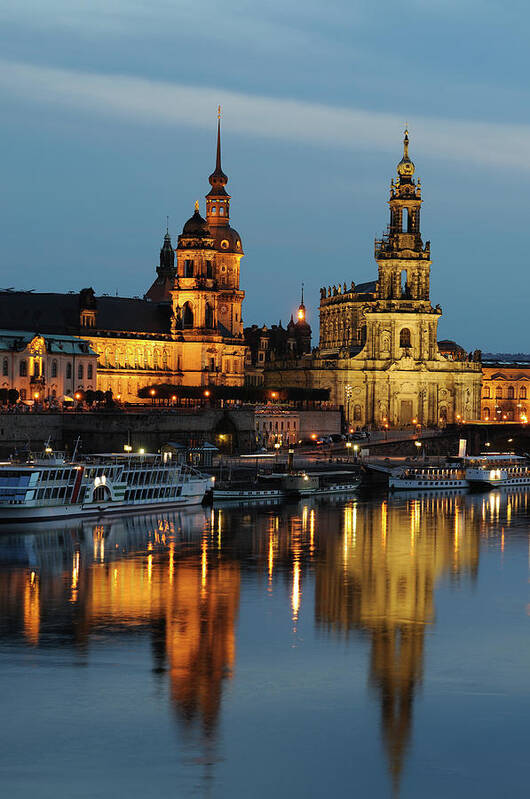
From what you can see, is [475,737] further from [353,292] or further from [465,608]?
[353,292]

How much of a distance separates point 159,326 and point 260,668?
11922cm

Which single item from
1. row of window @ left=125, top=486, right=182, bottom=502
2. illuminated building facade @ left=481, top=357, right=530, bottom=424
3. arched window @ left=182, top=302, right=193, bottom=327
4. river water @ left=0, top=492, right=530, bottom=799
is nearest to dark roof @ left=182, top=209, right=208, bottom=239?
arched window @ left=182, top=302, right=193, bottom=327

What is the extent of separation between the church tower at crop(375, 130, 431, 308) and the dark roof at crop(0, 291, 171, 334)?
29.5 metres

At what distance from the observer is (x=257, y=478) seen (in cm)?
10312

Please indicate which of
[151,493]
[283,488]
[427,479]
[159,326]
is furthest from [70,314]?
[151,493]

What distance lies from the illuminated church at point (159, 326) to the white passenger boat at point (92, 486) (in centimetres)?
5041

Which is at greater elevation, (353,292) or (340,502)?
(353,292)

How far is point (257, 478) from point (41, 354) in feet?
130

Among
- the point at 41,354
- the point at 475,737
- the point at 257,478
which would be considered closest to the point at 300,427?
the point at 41,354

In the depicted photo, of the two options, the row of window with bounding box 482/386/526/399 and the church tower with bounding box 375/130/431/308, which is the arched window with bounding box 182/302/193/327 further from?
the row of window with bounding box 482/386/526/399

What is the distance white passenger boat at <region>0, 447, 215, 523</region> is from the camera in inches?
2980

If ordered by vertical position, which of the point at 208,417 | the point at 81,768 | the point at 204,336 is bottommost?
the point at 81,768

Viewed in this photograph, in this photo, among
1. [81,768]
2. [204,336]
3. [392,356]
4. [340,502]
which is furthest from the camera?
[392,356]

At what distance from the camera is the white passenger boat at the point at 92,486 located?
75688 mm
